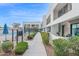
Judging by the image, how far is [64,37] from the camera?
483 centimetres

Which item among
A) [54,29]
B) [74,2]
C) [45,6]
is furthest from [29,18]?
[74,2]

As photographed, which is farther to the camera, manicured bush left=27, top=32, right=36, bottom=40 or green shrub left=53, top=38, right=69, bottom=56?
manicured bush left=27, top=32, right=36, bottom=40

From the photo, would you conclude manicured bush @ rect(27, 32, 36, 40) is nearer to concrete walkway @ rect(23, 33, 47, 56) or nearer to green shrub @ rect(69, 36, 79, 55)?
concrete walkway @ rect(23, 33, 47, 56)

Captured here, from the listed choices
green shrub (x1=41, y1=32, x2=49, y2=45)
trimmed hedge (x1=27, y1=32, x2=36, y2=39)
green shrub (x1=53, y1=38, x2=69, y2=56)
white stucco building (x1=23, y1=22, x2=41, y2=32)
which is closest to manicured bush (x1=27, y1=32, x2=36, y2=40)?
trimmed hedge (x1=27, y1=32, x2=36, y2=39)

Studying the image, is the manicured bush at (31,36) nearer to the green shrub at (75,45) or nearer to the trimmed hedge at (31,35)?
the trimmed hedge at (31,35)

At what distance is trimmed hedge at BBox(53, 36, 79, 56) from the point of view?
451 centimetres

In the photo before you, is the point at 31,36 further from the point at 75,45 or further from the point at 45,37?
the point at 75,45

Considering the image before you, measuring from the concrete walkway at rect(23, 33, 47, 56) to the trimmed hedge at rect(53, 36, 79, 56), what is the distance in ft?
1.32

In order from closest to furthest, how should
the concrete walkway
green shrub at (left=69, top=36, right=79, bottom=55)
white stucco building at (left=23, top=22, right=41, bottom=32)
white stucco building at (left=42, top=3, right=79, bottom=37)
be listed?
1. green shrub at (left=69, top=36, right=79, bottom=55)
2. the concrete walkway
3. white stucco building at (left=23, top=22, right=41, bottom=32)
4. white stucco building at (left=42, top=3, right=79, bottom=37)

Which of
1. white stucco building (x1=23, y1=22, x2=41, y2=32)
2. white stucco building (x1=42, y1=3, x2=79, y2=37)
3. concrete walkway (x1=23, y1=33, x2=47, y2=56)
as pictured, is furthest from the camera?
white stucco building (x1=42, y1=3, x2=79, y2=37)

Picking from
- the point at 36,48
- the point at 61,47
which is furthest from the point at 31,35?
the point at 61,47

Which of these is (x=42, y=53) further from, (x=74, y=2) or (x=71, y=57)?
(x=74, y=2)

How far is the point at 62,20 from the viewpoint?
19.5 feet

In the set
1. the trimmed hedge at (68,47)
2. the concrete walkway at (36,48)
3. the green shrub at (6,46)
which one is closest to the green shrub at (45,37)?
the concrete walkway at (36,48)
